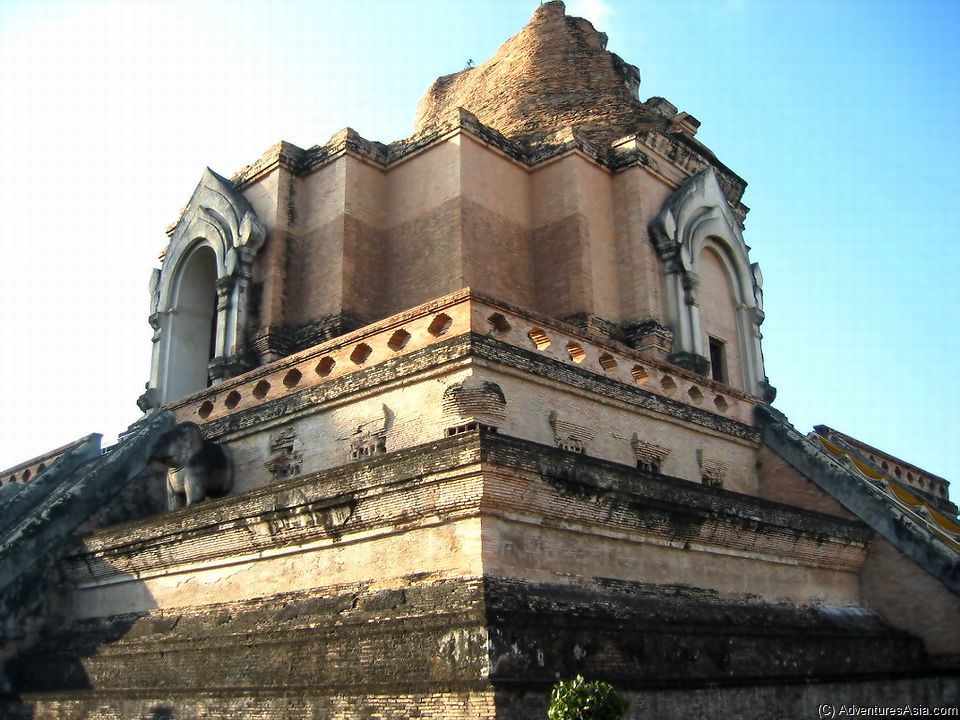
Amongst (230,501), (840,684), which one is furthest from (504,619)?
(840,684)

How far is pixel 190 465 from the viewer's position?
11836mm

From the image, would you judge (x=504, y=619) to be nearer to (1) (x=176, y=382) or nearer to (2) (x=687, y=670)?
(2) (x=687, y=670)

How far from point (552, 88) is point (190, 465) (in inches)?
401

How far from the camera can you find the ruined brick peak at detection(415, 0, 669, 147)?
17594 millimetres

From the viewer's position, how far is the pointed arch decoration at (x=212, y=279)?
48.9 ft

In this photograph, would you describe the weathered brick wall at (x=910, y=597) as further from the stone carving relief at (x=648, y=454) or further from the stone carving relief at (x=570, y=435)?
the stone carving relief at (x=570, y=435)

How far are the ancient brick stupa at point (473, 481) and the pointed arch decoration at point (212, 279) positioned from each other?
0.05 meters

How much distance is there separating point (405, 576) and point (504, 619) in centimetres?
119

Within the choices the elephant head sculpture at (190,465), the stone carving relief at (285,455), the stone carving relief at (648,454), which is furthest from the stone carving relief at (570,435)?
the elephant head sculpture at (190,465)

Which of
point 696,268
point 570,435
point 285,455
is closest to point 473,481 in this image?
point 570,435

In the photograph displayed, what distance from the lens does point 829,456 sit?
13.0m

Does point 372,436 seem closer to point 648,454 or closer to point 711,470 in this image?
point 648,454

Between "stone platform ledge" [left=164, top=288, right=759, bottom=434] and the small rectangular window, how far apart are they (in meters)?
2.59

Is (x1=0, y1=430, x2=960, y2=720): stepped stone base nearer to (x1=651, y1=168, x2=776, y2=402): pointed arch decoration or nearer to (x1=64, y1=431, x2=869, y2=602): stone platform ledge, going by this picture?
(x1=64, y1=431, x2=869, y2=602): stone platform ledge
